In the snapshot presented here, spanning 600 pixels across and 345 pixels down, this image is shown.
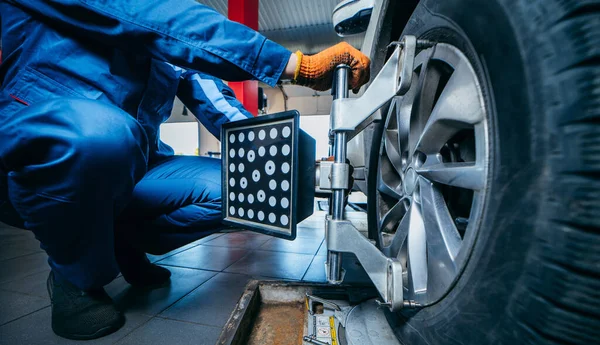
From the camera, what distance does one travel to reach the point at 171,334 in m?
0.67

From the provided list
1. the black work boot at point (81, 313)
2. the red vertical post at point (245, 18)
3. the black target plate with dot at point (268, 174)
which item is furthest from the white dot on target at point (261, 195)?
the red vertical post at point (245, 18)

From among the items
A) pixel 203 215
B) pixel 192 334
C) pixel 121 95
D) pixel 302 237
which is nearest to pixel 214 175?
pixel 203 215

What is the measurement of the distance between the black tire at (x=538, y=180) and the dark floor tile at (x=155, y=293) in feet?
2.74

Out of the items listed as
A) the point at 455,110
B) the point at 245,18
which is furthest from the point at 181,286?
the point at 245,18

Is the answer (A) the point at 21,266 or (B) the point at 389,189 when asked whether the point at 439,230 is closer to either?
(B) the point at 389,189

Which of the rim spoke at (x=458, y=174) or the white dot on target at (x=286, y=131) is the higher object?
the white dot on target at (x=286, y=131)

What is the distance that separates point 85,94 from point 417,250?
91 cm

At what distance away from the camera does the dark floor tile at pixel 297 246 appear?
4.76 feet

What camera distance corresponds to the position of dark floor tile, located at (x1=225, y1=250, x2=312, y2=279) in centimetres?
111

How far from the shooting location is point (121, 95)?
774mm

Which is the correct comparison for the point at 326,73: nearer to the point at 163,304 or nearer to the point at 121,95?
the point at 121,95

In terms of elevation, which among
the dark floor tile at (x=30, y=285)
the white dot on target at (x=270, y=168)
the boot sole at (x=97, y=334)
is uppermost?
the white dot on target at (x=270, y=168)

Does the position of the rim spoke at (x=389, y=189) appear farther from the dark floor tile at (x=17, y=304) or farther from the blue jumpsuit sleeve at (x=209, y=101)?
the dark floor tile at (x=17, y=304)

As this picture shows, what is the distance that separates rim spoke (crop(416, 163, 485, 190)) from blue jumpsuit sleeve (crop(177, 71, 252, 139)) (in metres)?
0.80
